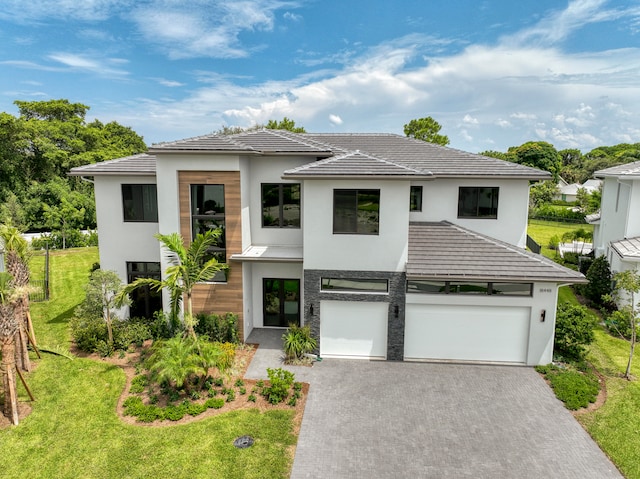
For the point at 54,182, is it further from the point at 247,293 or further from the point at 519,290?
the point at 519,290

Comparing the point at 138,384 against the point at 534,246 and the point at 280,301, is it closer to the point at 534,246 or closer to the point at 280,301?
the point at 280,301

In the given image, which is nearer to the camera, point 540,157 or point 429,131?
point 429,131

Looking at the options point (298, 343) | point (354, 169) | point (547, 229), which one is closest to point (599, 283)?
point (354, 169)

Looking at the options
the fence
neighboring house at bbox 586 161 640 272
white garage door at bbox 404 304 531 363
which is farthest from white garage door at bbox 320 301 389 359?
neighboring house at bbox 586 161 640 272

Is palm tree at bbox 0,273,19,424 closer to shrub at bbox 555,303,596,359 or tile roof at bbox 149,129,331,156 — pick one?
tile roof at bbox 149,129,331,156

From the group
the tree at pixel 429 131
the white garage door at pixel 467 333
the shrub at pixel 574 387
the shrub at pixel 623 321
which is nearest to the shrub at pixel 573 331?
the shrub at pixel 623 321

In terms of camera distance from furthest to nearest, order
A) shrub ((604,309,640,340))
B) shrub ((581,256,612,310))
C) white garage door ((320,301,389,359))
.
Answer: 1. shrub ((581,256,612,310))
2. white garage door ((320,301,389,359))
3. shrub ((604,309,640,340))

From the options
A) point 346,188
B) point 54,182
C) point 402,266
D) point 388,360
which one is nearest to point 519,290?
point 402,266
